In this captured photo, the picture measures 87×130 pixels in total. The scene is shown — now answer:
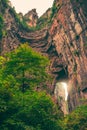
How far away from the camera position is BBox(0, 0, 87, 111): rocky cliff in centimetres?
5438

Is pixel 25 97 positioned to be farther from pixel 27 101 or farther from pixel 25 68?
pixel 25 68

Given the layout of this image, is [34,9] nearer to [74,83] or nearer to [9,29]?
[9,29]

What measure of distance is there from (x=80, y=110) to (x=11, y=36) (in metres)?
31.2

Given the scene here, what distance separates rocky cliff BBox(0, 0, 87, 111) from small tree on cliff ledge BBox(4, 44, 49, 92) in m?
24.1

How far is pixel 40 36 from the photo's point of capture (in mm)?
67625

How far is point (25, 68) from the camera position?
90.9 feet

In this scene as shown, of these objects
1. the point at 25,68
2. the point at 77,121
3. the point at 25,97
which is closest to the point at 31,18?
the point at 77,121

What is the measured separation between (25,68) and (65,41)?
1268 inches

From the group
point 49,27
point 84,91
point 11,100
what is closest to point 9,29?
point 49,27

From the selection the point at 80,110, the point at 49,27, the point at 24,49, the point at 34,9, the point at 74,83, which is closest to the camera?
the point at 24,49

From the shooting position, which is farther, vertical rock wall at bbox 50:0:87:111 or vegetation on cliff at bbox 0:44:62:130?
vertical rock wall at bbox 50:0:87:111

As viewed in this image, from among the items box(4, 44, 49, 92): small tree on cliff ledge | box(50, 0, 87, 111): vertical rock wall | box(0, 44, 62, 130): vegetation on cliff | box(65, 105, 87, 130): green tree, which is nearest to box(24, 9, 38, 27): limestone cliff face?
box(50, 0, 87, 111): vertical rock wall

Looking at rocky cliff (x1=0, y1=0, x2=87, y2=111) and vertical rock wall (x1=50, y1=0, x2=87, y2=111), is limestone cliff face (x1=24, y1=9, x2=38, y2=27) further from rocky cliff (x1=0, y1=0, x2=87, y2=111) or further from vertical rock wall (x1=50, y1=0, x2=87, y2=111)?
vertical rock wall (x1=50, y1=0, x2=87, y2=111)

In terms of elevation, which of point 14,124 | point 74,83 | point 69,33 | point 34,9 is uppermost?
point 34,9
